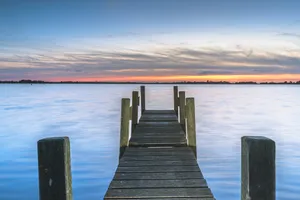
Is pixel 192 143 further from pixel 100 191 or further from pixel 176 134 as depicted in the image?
pixel 100 191

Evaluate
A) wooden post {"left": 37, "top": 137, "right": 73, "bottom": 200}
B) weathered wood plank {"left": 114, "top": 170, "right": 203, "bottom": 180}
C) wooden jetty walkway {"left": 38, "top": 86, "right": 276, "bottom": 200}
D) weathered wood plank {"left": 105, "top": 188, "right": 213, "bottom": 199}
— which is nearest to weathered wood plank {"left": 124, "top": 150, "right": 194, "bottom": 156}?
wooden jetty walkway {"left": 38, "top": 86, "right": 276, "bottom": 200}

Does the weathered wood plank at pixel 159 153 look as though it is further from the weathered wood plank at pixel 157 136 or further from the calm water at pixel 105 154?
the calm water at pixel 105 154

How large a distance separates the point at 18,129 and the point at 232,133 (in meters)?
13.9

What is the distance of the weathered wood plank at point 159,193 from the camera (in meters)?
4.64

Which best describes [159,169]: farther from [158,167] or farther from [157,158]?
[157,158]

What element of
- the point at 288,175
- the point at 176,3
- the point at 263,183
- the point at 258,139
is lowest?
the point at 288,175

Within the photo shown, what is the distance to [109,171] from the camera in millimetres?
12125

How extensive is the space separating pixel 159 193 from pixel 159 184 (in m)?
0.41

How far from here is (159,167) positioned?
620cm

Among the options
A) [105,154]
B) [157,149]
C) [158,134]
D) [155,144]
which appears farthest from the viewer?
[105,154]

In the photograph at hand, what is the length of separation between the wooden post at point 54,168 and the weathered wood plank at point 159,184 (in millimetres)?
2344

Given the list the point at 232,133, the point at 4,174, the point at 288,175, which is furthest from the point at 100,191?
the point at 232,133

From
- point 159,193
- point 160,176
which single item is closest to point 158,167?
point 160,176

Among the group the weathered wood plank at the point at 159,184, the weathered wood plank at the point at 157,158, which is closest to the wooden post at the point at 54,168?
the weathered wood plank at the point at 159,184
